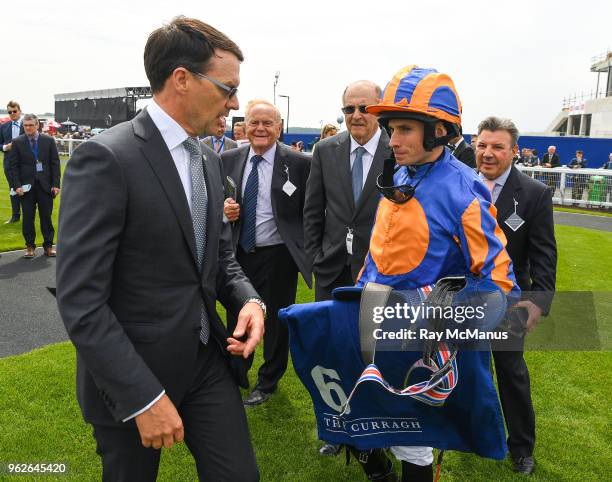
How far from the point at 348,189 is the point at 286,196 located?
781 mm

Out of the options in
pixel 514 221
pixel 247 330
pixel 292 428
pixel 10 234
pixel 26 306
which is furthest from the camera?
pixel 10 234

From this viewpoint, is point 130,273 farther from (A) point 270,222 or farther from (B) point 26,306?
(B) point 26,306

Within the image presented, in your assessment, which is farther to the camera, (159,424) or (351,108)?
(351,108)

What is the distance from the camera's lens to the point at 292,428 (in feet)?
13.1

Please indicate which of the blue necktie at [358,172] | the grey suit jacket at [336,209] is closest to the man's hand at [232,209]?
the grey suit jacket at [336,209]

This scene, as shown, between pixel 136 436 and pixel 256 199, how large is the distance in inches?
111

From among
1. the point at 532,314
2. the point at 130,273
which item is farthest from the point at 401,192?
the point at 532,314

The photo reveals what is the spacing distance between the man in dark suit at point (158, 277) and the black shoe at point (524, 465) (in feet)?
7.22

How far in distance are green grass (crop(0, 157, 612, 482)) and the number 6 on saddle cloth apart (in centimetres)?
129

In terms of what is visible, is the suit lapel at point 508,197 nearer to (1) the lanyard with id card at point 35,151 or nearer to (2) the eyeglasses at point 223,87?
(2) the eyeglasses at point 223,87

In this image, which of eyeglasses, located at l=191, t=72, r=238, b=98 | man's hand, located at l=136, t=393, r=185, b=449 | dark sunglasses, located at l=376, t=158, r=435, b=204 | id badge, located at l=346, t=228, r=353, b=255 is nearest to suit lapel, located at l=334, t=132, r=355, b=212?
id badge, located at l=346, t=228, r=353, b=255

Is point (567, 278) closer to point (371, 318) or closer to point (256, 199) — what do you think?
point (256, 199)

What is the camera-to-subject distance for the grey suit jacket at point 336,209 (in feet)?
12.7

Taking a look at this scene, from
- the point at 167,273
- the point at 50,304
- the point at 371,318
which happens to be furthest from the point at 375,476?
the point at 50,304
